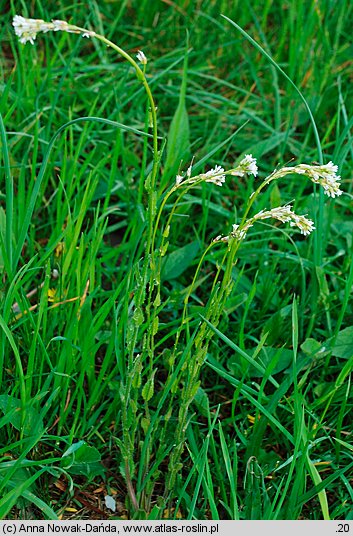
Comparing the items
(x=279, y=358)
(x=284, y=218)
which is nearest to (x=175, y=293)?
(x=279, y=358)

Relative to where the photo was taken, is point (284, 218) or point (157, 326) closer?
point (284, 218)

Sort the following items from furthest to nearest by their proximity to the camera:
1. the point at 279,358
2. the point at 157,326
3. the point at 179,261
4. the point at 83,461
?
the point at 179,261 → the point at 279,358 → the point at 83,461 → the point at 157,326

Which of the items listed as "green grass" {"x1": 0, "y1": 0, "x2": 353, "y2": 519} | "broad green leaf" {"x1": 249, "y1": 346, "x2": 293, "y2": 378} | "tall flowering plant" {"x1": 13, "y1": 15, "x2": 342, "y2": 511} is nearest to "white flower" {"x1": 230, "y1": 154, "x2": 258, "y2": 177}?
"tall flowering plant" {"x1": 13, "y1": 15, "x2": 342, "y2": 511}

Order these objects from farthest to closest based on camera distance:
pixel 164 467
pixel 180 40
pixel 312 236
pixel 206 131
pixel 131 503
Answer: pixel 180 40 < pixel 206 131 < pixel 312 236 < pixel 164 467 < pixel 131 503

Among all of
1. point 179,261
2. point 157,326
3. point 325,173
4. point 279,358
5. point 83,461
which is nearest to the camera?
point 325,173

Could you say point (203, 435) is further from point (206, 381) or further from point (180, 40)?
point (180, 40)

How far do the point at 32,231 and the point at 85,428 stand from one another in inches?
20.8

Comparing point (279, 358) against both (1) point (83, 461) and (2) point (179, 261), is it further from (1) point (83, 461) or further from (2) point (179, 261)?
(1) point (83, 461)

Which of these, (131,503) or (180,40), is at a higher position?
(180,40)

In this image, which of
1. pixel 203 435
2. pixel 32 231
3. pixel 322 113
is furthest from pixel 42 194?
pixel 322 113

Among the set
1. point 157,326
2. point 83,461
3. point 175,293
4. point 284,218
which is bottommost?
point 83,461

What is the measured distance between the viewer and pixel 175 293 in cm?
166

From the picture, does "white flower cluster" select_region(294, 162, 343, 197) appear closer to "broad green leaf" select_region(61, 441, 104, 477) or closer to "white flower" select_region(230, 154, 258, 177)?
"white flower" select_region(230, 154, 258, 177)

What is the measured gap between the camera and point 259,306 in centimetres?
175
